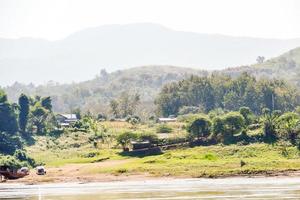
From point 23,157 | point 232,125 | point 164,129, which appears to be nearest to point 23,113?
point 164,129

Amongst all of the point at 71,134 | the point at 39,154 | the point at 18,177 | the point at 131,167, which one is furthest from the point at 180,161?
the point at 71,134

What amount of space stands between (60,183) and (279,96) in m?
94.6

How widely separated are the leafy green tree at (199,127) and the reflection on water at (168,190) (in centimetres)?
2537

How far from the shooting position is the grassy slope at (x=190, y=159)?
233 ft

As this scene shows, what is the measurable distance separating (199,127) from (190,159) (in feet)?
45.5

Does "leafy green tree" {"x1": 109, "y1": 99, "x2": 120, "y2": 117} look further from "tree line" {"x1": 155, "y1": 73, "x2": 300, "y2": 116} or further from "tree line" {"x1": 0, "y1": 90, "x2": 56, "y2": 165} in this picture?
"tree line" {"x1": 0, "y1": 90, "x2": 56, "y2": 165}

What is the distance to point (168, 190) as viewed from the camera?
194ft

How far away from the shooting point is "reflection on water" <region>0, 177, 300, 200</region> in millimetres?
54969

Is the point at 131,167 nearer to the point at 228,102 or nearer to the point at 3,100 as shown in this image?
the point at 3,100

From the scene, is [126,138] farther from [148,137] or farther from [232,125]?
[232,125]

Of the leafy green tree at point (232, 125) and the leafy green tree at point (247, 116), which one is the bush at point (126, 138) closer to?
the leafy green tree at point (232, 125)

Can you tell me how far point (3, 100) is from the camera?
4163 inches

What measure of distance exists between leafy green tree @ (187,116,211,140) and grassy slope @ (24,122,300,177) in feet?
17.0

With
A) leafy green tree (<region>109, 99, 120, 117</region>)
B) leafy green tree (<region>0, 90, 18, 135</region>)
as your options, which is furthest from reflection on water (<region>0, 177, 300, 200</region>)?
leafy green tree (<region>109, 99, 120, 117</region>)
